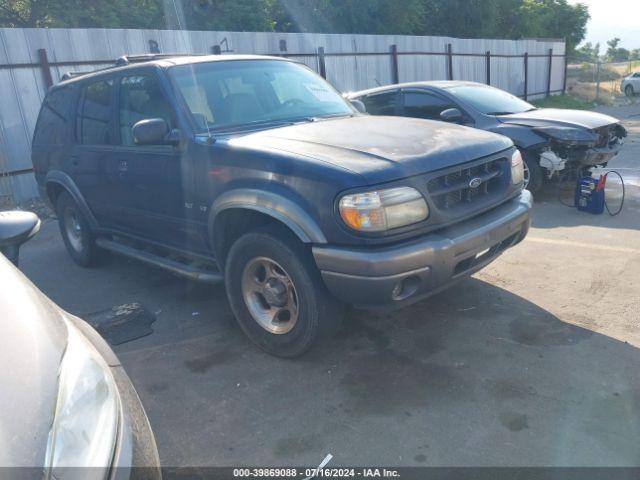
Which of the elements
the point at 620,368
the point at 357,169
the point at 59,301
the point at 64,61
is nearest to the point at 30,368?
the point at 357,169

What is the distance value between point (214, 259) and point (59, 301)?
1.94m

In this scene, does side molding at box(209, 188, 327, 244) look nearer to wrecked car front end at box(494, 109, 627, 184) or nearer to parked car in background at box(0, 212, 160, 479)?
parked car in background at box(0, 212, 160, 479)

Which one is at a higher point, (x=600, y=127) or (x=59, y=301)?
(x=600, y=127)

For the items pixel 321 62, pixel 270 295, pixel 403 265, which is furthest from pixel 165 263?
pixel 321 62

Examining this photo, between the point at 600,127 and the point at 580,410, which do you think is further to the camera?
the point at 600,127

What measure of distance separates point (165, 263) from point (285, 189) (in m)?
1.65

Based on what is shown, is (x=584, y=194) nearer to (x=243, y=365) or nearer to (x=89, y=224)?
(x=243, y=365)

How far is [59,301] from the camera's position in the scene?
5055 mm

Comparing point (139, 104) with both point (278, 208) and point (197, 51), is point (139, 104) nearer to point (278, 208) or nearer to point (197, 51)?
point (278, 208)

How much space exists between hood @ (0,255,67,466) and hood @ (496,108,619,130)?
6670 mm

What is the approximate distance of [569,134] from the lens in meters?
7.04

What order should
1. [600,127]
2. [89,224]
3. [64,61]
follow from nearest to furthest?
[89,224]
[600,127]
[64,61]

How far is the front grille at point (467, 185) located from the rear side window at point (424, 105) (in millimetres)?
4031

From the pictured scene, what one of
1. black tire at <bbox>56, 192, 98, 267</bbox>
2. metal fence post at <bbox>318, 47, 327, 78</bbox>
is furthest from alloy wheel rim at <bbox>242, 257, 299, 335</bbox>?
metal fence post at <bbox>318, 47, 327, 78</bbox>
